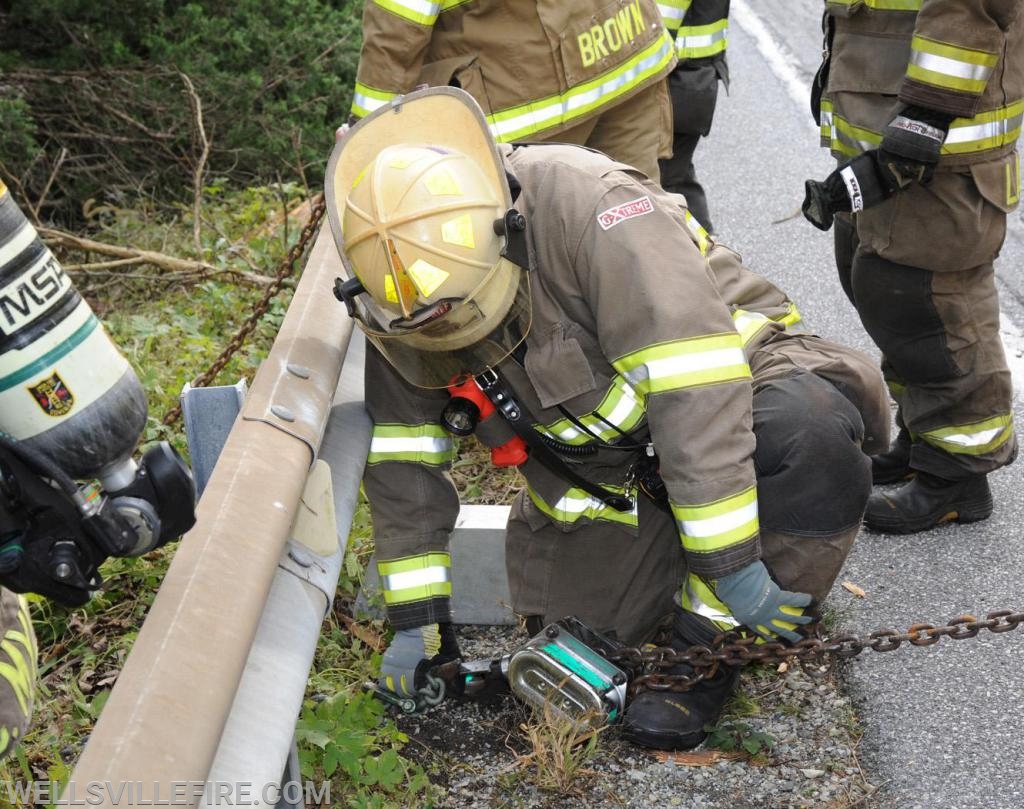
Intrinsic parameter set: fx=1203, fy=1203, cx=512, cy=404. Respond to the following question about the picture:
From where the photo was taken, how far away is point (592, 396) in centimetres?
286

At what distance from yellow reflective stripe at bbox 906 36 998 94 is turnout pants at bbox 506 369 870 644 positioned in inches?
37.4

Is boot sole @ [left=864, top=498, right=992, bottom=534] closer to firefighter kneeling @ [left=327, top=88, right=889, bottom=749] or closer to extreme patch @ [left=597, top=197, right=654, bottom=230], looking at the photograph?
firefighter kneeling @ [left=327, top=88, right=889, bottom=749]

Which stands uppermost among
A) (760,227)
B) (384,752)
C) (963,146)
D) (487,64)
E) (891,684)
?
(487,64)

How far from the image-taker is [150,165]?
6.36 m

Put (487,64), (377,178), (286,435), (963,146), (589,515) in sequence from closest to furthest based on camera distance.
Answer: (286,435) < (377,178) < (589,515) < (963,146) < (487,64)

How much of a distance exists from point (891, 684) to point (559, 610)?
86 cm

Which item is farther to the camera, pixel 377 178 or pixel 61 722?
pixel 61 722

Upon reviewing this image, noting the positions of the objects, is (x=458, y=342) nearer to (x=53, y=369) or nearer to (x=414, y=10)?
(x=53, y=369)

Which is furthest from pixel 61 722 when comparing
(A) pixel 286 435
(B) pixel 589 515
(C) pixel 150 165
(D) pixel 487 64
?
(C) pixel 150 165

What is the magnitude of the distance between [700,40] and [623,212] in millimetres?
2591

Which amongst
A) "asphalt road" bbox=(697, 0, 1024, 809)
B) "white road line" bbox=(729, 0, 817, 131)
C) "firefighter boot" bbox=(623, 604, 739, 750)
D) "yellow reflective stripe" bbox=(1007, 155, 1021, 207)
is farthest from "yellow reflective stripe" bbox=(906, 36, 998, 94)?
"white road line" bbox=(729, 0, 817, 131)

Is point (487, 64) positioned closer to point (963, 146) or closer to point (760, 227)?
point (963, 146)

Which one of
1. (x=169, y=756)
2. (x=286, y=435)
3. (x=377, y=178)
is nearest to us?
(x=169, y=756)

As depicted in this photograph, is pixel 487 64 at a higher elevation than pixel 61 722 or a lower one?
higher
